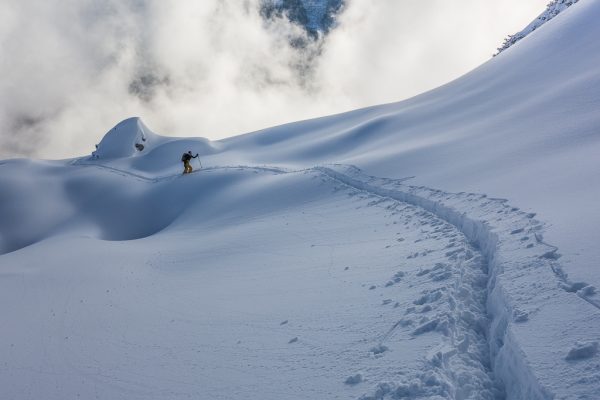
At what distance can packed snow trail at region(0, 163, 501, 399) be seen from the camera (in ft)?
13.3

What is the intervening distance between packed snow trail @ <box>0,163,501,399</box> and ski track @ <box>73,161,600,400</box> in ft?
0.08

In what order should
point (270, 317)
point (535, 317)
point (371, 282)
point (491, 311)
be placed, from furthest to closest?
1. point (371, 282)
2. point (270, 317)
3. point (491, 311)
4. point (535, 317)

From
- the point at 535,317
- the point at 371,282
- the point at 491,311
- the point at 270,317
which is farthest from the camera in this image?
the point at 371,282

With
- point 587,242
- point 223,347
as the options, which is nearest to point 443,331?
point 587,242

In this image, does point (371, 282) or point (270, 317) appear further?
point (371, 282)

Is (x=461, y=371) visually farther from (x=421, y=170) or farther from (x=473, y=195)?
(x=421, y=170)

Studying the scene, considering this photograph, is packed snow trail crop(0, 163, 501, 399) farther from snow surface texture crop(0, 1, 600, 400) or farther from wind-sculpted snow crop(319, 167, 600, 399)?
wind-sculpted snow crop(319, 167, 600, 399)

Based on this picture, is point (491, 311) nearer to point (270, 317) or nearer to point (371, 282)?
point (371, 282)

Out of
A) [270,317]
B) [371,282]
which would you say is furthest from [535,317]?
[270,317]

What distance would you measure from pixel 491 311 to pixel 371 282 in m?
1.89

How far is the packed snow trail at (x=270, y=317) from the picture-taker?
4.05m

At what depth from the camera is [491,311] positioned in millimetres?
4457

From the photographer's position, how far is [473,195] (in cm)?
852

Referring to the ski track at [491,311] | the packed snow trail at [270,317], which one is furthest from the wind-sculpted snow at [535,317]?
the packed snow trail at [270,317]
